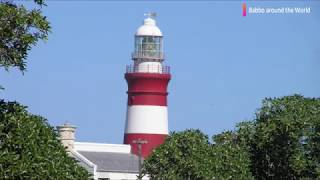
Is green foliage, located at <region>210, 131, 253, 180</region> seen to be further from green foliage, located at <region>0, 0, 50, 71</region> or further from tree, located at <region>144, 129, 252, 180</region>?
green foliage, located at <region>0, 0, 50, 71</region>

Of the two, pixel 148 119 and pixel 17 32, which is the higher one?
pixel 148 119

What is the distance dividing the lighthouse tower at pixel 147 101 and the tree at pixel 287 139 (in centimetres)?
3073

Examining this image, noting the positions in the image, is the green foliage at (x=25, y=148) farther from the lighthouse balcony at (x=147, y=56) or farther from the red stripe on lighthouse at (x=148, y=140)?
the lighthouse balcony at (x=147, y=56)

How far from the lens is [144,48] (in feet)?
338

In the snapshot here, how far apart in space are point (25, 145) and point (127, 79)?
227ft

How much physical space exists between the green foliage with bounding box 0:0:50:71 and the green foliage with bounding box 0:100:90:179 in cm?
279

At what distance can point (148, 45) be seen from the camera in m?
103

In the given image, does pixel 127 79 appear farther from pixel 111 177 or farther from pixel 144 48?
pixel 111 177

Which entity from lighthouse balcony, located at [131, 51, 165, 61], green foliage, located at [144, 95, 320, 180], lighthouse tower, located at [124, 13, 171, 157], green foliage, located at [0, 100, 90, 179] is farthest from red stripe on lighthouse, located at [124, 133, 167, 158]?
green foliage, located at [0, 100, 90, 179]

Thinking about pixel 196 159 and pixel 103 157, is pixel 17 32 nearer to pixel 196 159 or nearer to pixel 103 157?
pixel 196 159

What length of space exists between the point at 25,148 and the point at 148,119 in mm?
66891

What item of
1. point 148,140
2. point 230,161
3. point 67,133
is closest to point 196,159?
point 230,161

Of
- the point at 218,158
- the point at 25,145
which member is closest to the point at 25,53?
the point at 25,145

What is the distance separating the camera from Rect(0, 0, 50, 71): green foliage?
29.3 m
